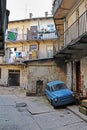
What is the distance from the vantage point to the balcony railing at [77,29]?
14686 millimetres

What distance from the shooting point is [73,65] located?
774 inches

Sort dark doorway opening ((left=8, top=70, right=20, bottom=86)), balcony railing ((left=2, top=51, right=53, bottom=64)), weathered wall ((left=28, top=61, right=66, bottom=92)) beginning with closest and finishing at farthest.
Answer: weathered wall ((left=28, top=61, right=66, bottom=92)) → balcony railing ((left=2, top=51, right=53, bottom=64)) → dark doorway opening ((left=8, top=70, right=20, bottom=86))

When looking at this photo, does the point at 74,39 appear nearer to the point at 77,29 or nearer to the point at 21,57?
the point at 77,29

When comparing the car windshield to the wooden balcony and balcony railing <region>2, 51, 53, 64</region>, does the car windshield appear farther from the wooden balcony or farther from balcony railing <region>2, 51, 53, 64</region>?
balcony railing <region>2, 51, 53, 64</region>

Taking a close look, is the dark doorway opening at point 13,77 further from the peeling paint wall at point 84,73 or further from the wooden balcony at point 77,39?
the peeling paint wall at point 84,73

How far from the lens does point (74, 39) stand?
14.9 m

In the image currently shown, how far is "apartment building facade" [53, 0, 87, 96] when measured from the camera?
15.6 m

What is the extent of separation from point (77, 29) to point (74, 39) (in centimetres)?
213

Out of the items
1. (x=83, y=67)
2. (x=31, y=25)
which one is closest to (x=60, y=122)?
(x=83, y=67)

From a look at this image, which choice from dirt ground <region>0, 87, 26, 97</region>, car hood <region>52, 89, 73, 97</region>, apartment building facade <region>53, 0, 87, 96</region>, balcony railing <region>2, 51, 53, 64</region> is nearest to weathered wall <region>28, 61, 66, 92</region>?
apartment building facade <region>53, 0, 87, 96</region>

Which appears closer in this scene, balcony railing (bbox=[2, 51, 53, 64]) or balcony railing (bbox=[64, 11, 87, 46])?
balcony railing (bbox=[64, 11, 87, 46])

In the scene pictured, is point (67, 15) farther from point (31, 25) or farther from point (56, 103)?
point (31, 25)

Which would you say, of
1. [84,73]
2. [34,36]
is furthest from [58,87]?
[34,36]

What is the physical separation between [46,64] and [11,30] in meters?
18.1
